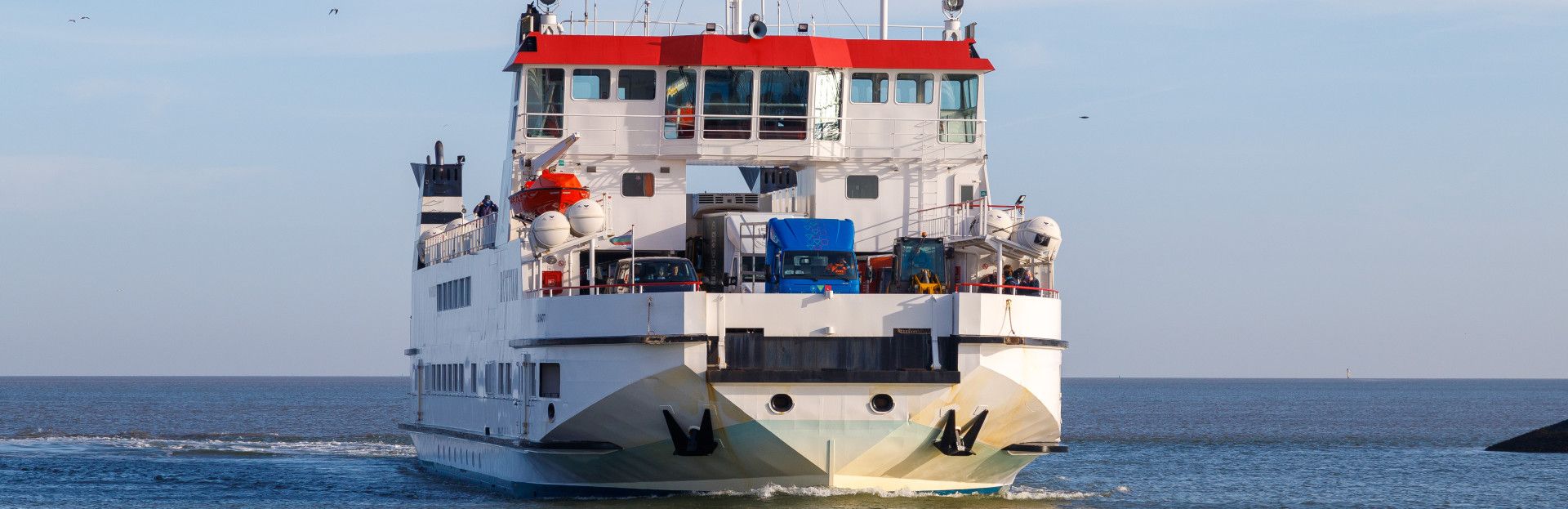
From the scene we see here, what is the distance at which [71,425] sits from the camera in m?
77.3

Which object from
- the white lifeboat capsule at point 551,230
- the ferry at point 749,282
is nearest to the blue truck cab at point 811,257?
the ferry at point 749,282

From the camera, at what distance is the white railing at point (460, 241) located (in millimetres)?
31281

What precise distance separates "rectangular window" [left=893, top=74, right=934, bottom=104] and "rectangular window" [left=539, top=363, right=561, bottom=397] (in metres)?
7.45

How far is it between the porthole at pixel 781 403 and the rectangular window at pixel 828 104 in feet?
21.0

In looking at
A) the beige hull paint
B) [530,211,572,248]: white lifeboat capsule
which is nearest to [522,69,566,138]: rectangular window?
[530,211,572,248]: white lifeboat capsule

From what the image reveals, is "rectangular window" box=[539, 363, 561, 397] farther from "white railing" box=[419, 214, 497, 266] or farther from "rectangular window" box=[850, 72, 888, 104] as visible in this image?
"rectangular window" box=[850, 72, 888, 104]

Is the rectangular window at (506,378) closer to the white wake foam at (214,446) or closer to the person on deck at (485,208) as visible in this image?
the person on deck at (485,208)

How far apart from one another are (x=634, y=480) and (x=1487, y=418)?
79844 millimetres

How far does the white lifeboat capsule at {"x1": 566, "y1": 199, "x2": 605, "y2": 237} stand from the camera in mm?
26156

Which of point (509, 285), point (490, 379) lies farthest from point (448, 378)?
point (509, 285)

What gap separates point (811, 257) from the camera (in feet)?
Result: 83.6

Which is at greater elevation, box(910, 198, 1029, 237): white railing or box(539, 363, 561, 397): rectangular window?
box(910, 198, 1029, 237): white railing

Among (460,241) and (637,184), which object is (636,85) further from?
(460,241)

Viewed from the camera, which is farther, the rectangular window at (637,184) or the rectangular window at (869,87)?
the rectangular window at (869,87)
